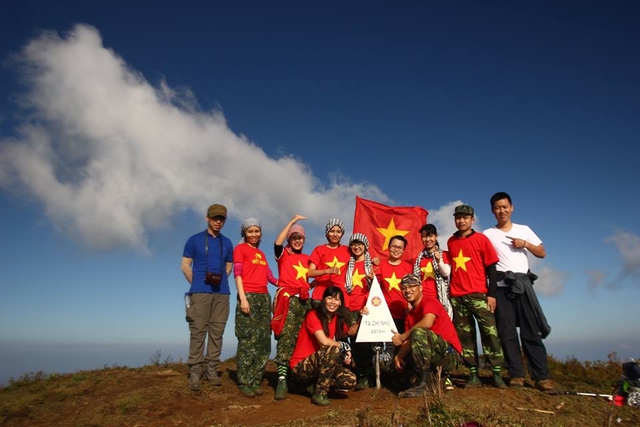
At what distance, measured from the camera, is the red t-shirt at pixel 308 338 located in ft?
21.0

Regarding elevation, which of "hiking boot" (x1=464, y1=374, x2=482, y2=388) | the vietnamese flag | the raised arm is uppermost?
the vietnamese flag

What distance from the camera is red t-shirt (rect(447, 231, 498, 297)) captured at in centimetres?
683

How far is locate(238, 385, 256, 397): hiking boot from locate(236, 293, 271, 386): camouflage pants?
0.15ft

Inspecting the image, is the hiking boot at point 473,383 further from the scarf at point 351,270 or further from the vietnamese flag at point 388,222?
the vietnamese flag at point 388,222

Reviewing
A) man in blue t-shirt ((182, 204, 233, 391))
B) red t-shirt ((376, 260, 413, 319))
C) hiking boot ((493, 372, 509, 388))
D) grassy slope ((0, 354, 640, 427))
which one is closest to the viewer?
grassy slope ((0, 354, 640, 427))

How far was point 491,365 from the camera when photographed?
667 centimetres

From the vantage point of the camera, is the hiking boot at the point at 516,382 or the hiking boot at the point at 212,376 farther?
the hiking boot at the point at 212,376

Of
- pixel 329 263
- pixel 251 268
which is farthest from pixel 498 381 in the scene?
pixel 251 268

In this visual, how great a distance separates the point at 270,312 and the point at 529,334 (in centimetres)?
416

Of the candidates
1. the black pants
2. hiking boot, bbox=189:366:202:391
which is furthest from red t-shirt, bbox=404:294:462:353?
hiking boot, bbox=189:366:202:391

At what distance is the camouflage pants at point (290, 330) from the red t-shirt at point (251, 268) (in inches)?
21.3

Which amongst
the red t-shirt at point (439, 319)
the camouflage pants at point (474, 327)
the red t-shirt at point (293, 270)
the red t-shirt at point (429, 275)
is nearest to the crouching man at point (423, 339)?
the red t-shirt at point (439, 319)

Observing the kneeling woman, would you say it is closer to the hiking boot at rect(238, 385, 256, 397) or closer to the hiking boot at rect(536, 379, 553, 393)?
the hiking boot at rect(238, 385, 256, 397)

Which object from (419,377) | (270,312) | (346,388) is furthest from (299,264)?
(419,377)
